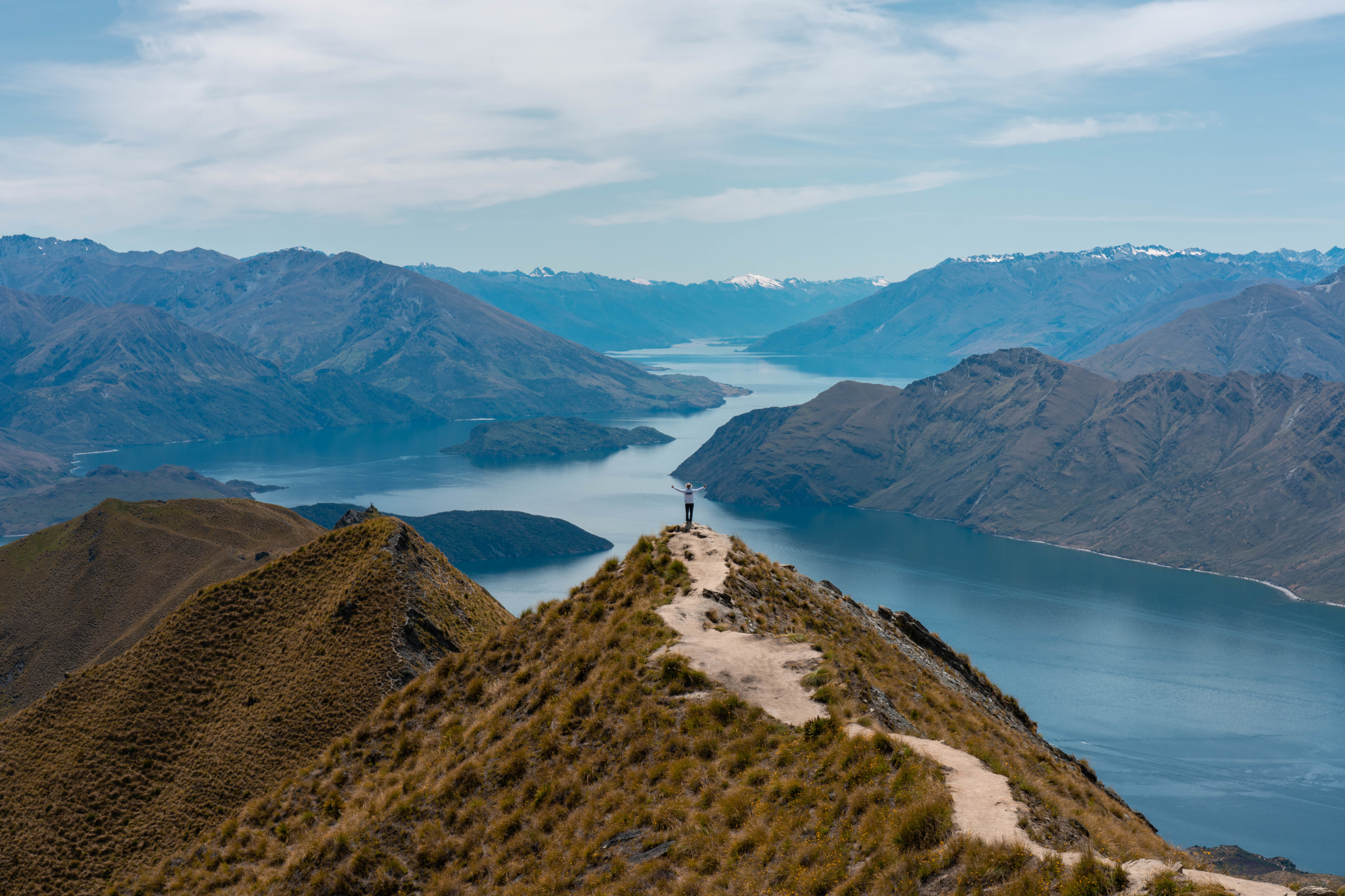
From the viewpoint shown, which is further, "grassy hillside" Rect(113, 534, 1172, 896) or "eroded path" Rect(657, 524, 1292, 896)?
"grassy hillside" Rect(113, 534, 1172, 896)

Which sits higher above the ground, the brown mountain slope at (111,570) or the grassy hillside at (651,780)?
the grassy hillside at (651,780)

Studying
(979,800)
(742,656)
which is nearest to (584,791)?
(742,656)

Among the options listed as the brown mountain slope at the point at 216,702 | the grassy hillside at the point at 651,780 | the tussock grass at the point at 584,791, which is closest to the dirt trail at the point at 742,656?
the grassy hillside at the point at 651,780

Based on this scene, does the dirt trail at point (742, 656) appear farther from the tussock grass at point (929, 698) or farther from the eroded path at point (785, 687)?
the tussock grass at point (929, 698)

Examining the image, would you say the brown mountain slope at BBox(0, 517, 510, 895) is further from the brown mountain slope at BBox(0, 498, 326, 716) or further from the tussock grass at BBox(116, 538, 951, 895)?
the brown mountain slope at BBox(0, 498, 326, 716)

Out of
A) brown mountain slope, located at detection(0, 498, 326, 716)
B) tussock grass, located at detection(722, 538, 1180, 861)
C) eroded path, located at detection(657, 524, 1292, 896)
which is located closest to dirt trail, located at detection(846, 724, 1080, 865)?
eroded path, located at detection(657, 524, 1292, 896)

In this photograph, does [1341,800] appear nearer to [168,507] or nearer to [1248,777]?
[1248,777]
